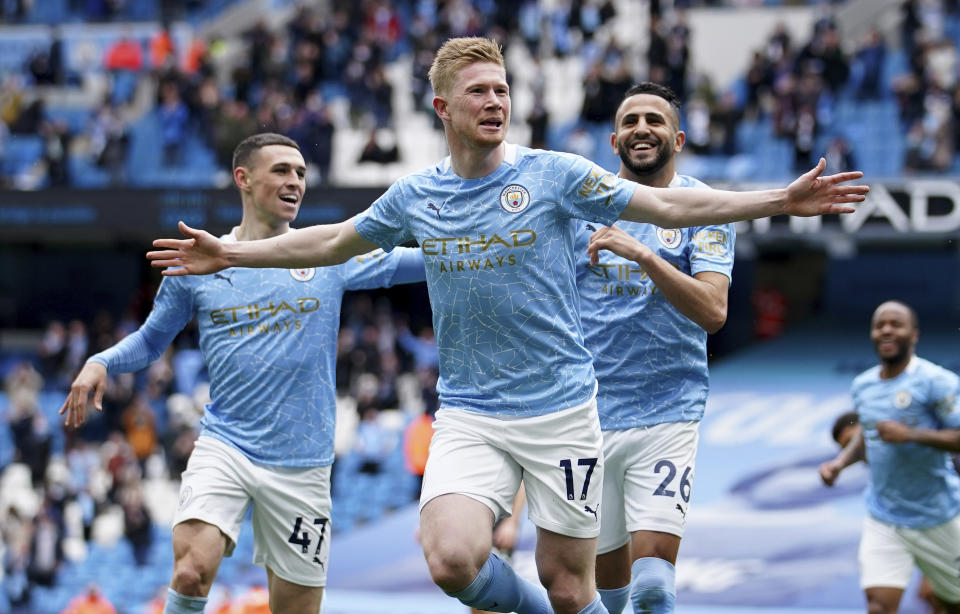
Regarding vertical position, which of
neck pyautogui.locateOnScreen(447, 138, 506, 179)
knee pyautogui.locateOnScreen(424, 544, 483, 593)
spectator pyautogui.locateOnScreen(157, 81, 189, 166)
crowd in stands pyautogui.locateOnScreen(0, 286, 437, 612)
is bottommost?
crowd in stands pyautogui.locateOnScreen(0, 286, 437, 612)

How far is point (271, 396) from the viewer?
7.01 meters

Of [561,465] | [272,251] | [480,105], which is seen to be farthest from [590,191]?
[272,251]

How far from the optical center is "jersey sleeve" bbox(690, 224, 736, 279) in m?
6.33

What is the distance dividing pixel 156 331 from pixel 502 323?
2466 mm

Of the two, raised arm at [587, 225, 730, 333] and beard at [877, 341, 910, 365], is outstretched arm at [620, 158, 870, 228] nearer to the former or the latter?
raised arm at [587, 225, 730, 333]

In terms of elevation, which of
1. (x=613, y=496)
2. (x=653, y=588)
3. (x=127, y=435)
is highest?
(x=613, y=496)

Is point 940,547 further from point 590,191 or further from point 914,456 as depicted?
point 590,191

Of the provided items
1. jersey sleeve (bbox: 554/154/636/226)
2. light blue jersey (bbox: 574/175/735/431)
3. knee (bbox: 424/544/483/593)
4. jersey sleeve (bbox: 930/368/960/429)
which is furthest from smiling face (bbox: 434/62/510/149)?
jersey sleeve (bbox: 930/368/960/429)

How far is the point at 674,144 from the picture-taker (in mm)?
6676

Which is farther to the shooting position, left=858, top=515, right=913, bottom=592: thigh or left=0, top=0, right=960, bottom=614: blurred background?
left=0, top=0, right=960, bottom=614: blurred background

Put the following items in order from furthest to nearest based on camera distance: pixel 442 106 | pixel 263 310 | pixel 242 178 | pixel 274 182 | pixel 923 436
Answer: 1. pixel 923 436
2. pixel 242 178
3. pixel 274 182
4. pixel 263 310
5. pixel 442 106

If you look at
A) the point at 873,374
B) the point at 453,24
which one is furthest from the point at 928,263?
the point at 873,374

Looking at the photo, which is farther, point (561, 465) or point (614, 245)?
point (561, 465)

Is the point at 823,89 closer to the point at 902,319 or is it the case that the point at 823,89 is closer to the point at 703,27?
the point at 703,27
